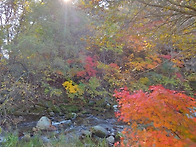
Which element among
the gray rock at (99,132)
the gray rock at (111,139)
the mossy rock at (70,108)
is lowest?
the gray rock at (111,139)

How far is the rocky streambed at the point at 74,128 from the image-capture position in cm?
526

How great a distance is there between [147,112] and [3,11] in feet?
26.0

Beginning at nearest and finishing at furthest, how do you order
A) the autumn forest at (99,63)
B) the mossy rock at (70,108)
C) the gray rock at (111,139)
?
1. the autumn forest at (99,63)
2. the gray rock at (111,139)
3. the mossy rock at (70,108)

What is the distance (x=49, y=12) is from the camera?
8953 mm

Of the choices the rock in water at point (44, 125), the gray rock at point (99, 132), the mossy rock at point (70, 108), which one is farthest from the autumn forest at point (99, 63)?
the rock in water at point (44, 125)

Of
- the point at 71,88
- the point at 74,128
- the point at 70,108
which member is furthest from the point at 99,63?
the point at 74,128

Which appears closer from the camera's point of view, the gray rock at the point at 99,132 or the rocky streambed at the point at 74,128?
the rocky streambed at the point at 74,128

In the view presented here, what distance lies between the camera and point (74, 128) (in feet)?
20.4

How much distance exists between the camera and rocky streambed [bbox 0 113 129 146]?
526 cm

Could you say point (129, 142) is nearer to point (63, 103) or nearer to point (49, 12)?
point (63, 103)

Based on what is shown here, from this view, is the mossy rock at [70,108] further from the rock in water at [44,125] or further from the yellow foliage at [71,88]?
the rock in water at [44,125]

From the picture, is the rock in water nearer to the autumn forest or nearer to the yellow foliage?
the autumn forest

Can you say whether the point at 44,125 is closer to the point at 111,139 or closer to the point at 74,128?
the point at 74,128

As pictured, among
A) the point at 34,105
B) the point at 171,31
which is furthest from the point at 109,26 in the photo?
the point at 34,105
